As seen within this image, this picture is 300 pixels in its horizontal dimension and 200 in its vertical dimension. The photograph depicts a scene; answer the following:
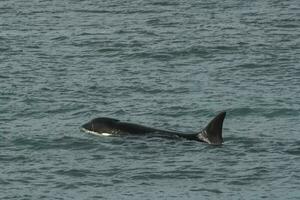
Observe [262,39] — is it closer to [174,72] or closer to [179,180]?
[174,72]

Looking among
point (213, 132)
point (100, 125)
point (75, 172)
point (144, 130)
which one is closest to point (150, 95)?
point (100, 125)

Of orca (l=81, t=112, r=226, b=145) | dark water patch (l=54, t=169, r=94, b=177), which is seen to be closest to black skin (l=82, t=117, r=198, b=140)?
orca (l=81, t=112, r=226, b=145)

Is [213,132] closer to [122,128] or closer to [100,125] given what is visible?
[122,128]

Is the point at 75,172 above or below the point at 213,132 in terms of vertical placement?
below

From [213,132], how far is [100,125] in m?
3.39

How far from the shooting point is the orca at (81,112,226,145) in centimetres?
2533

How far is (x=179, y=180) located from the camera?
891 inches

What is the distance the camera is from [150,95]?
3155 centimetres

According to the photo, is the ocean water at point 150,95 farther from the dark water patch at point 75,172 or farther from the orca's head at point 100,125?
the orca's head at point 100,125

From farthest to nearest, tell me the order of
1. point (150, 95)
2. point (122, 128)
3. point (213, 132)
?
point (150, 95) < point (122, 128) < point (213, 132)

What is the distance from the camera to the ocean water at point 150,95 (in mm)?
22766

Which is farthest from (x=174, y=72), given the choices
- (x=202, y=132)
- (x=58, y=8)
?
(x=58, y=8)

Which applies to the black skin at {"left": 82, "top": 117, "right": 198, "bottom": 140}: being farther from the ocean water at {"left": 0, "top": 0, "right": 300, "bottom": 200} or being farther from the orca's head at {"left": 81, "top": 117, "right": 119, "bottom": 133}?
the ocean water at {"left": 0, "top": 0, "right": 300, "bottom": 200}

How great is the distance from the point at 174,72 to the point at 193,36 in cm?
641
